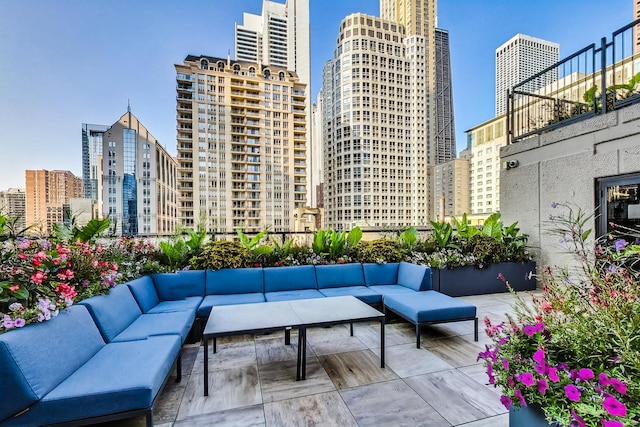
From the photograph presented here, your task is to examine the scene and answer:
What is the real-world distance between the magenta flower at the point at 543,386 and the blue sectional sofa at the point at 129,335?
187 cm

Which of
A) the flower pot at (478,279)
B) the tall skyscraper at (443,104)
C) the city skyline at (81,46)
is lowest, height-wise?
the flower pot at (478,279)

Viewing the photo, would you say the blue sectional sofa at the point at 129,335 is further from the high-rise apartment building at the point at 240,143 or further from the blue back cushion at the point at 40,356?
the high-rise apartment building at the point at 240,143

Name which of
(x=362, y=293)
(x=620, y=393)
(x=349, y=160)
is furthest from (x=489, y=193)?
(x=349, y=160)

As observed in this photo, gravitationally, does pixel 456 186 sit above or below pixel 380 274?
above

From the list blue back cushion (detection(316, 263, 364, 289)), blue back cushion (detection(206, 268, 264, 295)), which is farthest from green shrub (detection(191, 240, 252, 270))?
blue back cushion (detection(316, 263, 364, 289))

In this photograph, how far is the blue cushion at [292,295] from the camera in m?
3.49

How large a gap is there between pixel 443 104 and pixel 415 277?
259ft

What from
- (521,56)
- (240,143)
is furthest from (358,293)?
(240,143)

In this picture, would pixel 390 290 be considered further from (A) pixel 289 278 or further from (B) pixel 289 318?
(B) pixel 289 318

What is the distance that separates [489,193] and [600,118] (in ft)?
76.6

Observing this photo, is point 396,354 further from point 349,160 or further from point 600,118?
point 349,160

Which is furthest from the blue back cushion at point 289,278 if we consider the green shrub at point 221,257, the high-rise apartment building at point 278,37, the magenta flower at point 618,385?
the high-rise apartment building at point 278,37

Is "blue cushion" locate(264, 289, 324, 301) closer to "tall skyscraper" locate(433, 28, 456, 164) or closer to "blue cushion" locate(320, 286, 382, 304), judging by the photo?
"blue cushion" locate(320, 286, 382, 304)

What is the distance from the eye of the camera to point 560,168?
5234 millimetres
